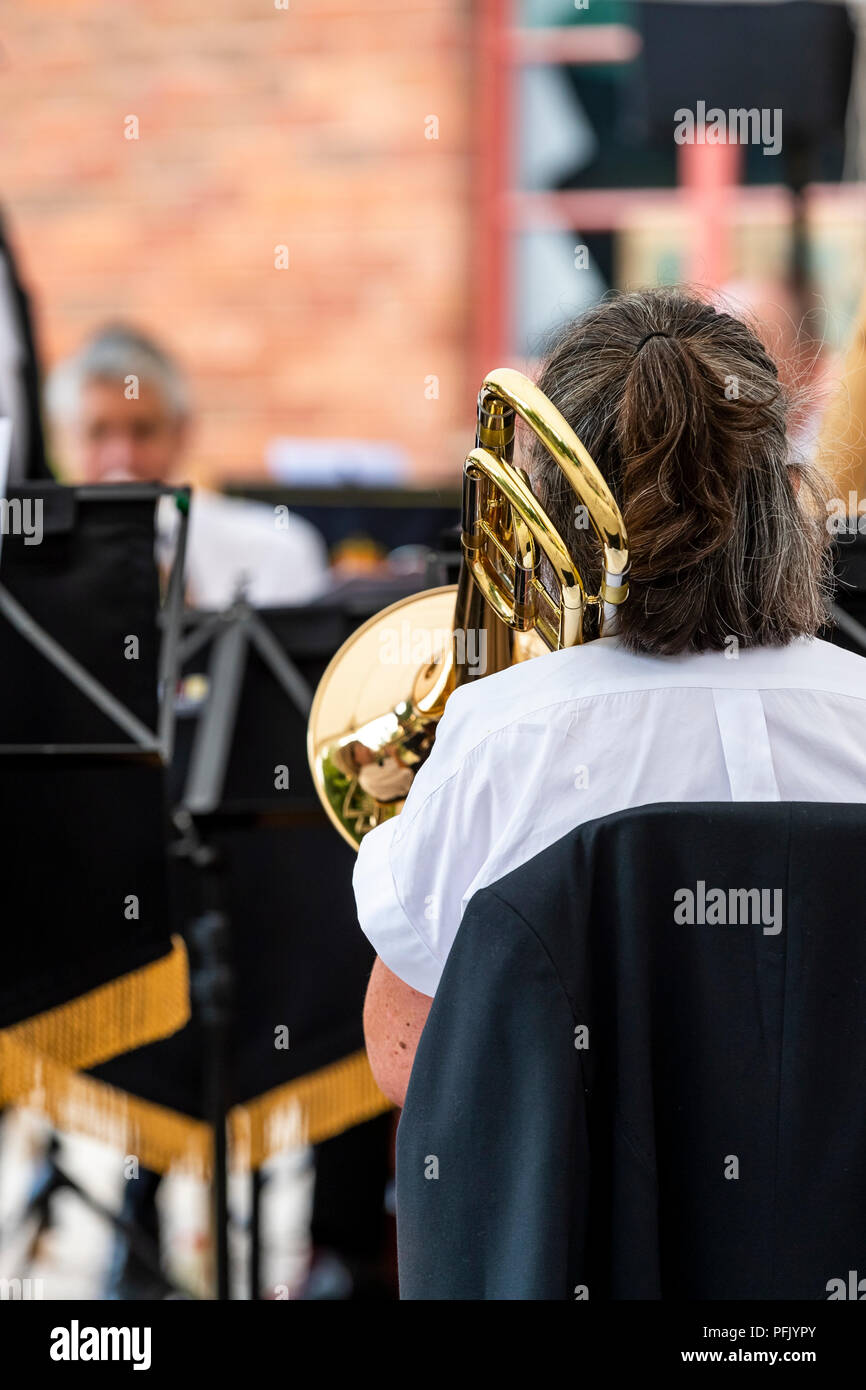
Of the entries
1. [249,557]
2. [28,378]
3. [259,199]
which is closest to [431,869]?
[28,378]

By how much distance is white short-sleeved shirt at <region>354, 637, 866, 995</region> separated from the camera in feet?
3.73

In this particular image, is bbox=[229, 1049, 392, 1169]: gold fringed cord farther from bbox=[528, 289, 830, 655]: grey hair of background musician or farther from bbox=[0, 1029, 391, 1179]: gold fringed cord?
bbox=[528, 289, 830, 655]: grey hair of background musician

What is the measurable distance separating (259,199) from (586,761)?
13.4 ft

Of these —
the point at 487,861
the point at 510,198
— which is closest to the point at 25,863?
the point at 487,861

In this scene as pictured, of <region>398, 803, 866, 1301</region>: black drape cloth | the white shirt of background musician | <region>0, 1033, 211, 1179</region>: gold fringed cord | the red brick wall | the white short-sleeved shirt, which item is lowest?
<region>0, 1033, 211, 1179</region>: gold fringed cord

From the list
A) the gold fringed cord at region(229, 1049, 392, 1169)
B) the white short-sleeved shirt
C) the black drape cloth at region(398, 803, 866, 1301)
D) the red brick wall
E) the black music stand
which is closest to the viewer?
the black drape cloth at region(398, 803, 866, 1301)

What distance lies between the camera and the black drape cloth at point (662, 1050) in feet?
3.21

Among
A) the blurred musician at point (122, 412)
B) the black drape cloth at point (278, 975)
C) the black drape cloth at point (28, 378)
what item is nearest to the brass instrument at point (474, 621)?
the black drape cloth at point (278, 975)

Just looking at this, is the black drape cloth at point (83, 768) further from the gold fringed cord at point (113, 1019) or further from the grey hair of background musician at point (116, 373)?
the grey hair of background musician at point (116, 373)

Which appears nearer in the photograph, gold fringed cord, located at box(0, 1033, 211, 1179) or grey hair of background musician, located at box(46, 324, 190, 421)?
gold fringed cord, located at box(0, 1033, 211, 1179)

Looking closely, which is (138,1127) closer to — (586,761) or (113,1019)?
(113,1019)

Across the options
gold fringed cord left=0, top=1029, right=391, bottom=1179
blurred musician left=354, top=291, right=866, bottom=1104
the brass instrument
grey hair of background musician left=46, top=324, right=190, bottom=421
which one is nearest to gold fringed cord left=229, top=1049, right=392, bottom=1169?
gold fringed cord left=0, top=1029, right=391, bottom=1179

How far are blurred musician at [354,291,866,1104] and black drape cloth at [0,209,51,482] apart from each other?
207 cm

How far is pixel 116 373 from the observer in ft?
10.7
